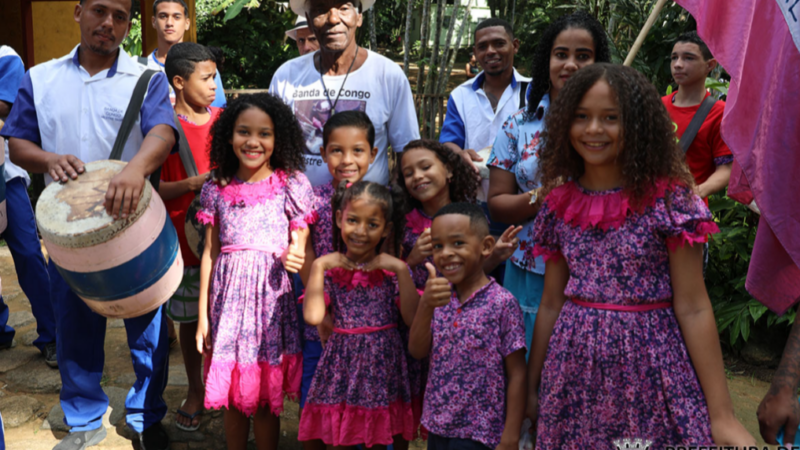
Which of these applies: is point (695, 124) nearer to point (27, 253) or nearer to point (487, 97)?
point (487, 97)

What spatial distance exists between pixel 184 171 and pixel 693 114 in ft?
9.69

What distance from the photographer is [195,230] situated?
10.9 feet

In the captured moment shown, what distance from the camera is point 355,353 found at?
9.22ft

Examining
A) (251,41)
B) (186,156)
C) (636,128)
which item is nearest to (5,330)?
(186,156)

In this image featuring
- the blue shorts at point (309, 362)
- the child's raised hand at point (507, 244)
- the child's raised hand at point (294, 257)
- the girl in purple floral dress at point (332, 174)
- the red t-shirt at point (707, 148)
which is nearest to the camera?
the child's raised hand at point (507, 244)

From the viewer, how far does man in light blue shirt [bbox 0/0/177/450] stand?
3.19 meters

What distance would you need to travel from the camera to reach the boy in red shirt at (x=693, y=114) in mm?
3684

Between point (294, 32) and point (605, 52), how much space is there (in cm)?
293

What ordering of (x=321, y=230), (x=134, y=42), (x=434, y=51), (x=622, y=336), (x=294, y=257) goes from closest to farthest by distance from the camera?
1. (x=622, y=336)
2. (x=294, y=257)
3. (x=321, y=230)
4. (x=434, y=51)
5. (x=134, y=42)

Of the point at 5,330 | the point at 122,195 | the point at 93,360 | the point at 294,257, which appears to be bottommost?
the point at 5,330

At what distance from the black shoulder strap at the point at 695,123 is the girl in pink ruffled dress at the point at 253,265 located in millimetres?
2170

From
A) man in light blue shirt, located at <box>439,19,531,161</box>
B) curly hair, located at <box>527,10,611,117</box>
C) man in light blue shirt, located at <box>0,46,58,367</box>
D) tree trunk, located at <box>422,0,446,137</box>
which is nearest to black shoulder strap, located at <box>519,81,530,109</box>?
man in light blue shirt, located at <box>439,19,531,161</box>

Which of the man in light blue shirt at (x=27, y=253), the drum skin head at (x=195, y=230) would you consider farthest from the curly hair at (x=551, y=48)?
the man in light blue shirt at (x=27, y=253)

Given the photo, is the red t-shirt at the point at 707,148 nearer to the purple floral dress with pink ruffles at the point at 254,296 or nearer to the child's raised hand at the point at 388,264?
the child's raised hand at the point at 388,264
